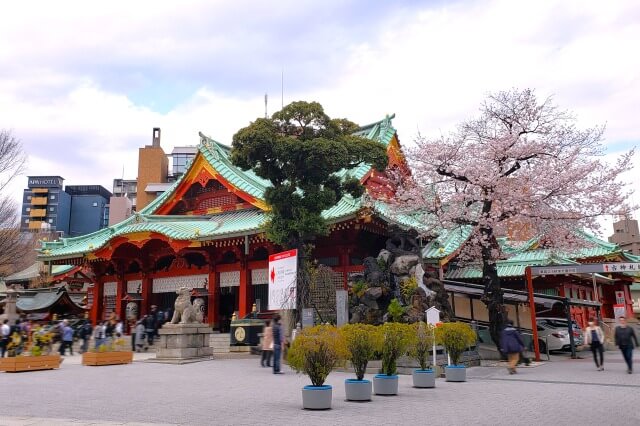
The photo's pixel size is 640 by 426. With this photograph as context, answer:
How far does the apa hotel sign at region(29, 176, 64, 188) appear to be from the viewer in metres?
89.4

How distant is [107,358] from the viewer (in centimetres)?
1902

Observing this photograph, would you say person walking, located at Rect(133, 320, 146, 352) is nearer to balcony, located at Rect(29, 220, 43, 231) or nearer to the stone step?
the stone step

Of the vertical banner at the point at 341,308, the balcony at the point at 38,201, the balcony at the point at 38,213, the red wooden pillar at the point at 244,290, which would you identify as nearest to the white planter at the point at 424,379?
the vertical banner at the point at 341,308

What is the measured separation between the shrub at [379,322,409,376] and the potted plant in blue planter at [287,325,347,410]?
1641mm

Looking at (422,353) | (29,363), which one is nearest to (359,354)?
(422,353)

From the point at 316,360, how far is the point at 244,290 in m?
18.0

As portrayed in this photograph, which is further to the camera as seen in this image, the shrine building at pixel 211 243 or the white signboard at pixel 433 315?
the shrine building at pixel 211 243

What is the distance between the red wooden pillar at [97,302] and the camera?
3341 centimetres

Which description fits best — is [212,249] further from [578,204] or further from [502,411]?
[502,411]

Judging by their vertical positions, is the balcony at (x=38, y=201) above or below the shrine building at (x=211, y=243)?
above

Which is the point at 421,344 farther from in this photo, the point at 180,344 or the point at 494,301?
the point at 180,344

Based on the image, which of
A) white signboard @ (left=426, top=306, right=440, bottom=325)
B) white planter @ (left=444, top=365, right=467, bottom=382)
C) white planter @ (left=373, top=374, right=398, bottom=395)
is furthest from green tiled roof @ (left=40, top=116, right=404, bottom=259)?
white planter @ (left=373, top=374, right=398, bottom=395)

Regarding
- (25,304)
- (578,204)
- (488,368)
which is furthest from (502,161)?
(25,304)

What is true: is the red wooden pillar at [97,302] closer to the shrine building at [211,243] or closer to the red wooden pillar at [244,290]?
the shrine building at [211,243]
